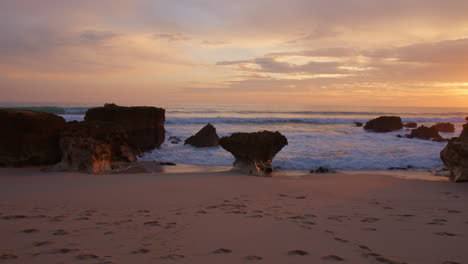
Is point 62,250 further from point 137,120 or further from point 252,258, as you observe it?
point 137,120

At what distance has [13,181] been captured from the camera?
17.8 ft

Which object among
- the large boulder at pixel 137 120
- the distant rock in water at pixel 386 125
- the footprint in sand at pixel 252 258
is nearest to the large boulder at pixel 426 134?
the distant rock in water at pixel 386 125

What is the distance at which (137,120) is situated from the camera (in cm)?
1123

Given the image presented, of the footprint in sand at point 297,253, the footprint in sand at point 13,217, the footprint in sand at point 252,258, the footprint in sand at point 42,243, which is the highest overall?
the footprint in sand at point 252,258

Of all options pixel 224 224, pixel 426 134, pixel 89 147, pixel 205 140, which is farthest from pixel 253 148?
pixel 426 134

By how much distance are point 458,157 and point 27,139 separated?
952cm

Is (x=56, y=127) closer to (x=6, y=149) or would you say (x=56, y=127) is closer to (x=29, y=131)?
(x=29, y=131)

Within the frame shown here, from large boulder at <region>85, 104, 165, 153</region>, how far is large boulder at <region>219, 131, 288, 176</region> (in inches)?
162

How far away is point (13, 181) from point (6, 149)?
2.34m

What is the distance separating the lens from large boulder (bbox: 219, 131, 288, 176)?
7.78 metres

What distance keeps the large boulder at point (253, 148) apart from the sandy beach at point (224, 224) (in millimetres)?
2511

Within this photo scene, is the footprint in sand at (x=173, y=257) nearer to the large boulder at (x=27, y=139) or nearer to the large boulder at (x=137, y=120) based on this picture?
the large boulder at (x=27, y=139)

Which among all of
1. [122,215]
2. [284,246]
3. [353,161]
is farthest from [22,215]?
[353,161]

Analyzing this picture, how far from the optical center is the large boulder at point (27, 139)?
23.8ft
